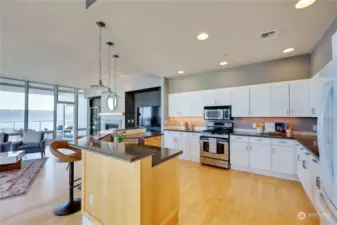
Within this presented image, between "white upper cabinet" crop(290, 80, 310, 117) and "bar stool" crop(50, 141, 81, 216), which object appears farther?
"white upper cabinet" crop(290, 80, 310, 117)

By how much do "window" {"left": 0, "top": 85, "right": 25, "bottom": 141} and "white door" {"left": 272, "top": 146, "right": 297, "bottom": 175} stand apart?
28.2ft

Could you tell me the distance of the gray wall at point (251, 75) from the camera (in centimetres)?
361

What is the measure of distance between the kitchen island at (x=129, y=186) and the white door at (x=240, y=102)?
2995mm

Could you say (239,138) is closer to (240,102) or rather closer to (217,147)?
(217,147)

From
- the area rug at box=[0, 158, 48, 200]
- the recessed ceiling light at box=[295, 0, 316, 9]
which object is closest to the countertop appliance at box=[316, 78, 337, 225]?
the recessed ceiling light at box=[295, 0, 316, 9]

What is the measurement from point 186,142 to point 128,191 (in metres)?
3.55

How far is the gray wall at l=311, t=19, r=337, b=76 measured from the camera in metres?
2.39

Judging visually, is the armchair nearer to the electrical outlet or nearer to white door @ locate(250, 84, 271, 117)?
the electrical outlet

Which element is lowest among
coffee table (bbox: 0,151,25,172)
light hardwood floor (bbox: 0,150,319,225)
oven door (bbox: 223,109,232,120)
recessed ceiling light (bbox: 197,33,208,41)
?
light hardwood floor (bbox: 0,150,319,225)

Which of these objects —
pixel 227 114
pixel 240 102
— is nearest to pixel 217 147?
pixel 227 114

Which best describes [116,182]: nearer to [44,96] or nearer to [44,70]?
[44,70]

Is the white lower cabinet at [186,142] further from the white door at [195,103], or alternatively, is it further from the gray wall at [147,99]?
the gray wall at [147,99]

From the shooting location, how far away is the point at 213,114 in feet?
15.4

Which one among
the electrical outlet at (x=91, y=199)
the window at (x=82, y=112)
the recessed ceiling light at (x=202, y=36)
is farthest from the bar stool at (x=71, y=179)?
the window at (x=82, y=112)
